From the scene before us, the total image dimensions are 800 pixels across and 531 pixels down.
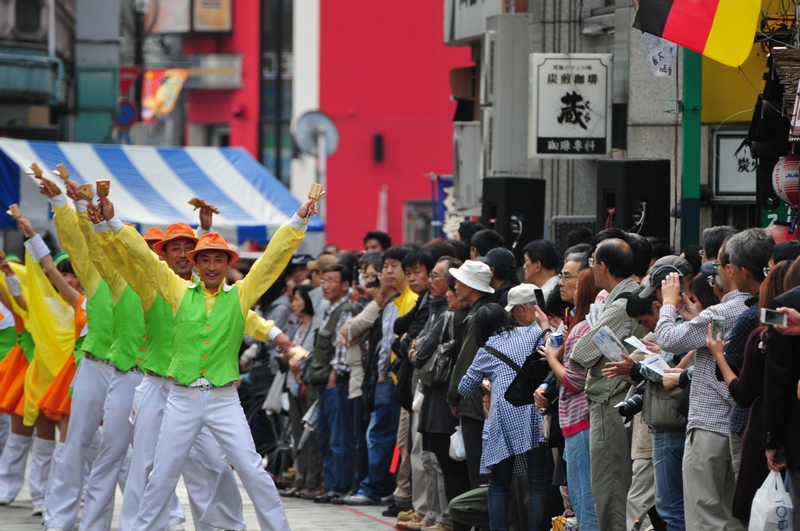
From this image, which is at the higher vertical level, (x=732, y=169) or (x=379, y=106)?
(x=379, y=106)

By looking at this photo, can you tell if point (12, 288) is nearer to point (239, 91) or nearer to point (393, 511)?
point (393, 511)

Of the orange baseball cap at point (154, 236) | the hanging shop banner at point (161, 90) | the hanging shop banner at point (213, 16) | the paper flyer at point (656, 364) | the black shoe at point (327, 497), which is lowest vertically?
the black shoe at point (327, 497)

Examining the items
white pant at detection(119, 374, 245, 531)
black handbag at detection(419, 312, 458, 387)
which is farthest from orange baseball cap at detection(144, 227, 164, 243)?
black handbag at detection(419, 312, 458, 387)

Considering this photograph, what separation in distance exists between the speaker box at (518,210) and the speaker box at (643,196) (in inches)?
99.5

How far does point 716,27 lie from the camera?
9.37 m

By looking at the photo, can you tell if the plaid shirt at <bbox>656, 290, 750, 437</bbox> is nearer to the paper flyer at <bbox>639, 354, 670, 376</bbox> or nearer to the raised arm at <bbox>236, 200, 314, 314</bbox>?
the paper flyer at <bbox>639, 354, 670, 376</bbox>

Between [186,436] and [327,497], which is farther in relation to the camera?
[327,497]

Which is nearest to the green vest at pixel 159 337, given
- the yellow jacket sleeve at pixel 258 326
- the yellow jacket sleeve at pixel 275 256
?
the yellow jacket sleeve at pixel 258 326

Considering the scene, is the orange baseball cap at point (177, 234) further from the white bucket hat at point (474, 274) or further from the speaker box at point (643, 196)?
the speaker box at point (643, 196)

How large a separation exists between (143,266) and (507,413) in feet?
8.03

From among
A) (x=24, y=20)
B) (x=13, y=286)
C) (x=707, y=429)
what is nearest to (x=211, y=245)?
(x=707, y=429)

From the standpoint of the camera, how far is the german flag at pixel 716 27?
30.6ft

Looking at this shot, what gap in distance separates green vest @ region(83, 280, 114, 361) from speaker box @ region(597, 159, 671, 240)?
3.70m

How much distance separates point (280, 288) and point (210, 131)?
32.0 m
